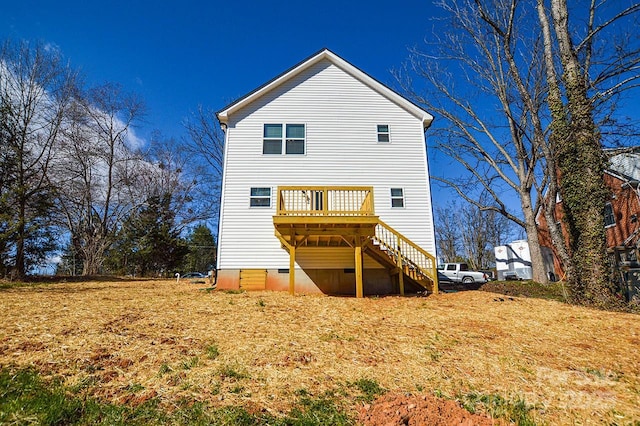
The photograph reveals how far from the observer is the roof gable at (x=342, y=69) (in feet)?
42.5

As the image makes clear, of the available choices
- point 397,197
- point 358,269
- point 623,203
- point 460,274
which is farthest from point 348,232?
point 623,203

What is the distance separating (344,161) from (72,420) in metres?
11.1

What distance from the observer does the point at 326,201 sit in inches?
397

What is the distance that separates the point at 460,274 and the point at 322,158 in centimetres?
1430

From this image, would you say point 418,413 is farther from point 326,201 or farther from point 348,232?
point 326,201

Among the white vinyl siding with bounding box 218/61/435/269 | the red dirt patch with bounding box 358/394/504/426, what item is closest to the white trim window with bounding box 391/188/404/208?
the white vinyl siding with bounding box 218/61/435/269

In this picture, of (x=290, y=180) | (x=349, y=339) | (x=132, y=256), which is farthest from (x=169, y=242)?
(x=349, y=339)

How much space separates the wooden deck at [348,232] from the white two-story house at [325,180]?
0.05m

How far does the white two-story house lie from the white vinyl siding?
40 millimetres

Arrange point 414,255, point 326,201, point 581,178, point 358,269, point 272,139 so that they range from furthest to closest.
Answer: point 272,139
point 414,255
point 326,201
point 358,269
point 581,178

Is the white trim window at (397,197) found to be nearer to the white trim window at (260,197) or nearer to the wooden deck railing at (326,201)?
the wooden deck railing at (326,201)

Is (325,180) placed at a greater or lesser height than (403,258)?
greater

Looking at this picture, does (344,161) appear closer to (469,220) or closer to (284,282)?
(284,282)

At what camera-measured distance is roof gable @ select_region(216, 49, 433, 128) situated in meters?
13.0
